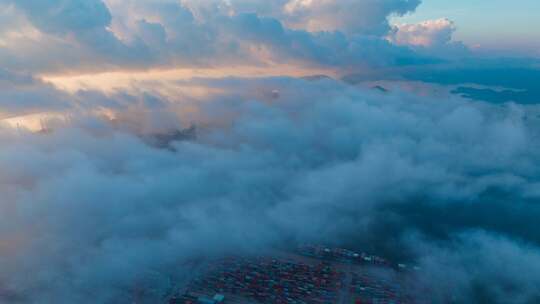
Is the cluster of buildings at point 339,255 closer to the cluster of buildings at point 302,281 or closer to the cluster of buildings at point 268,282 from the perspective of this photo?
the cluster of buildings at point 302,281

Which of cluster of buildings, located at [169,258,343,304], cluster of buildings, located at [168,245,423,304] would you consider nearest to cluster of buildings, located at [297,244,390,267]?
cluster of buildings, located at [168,245,423,304]

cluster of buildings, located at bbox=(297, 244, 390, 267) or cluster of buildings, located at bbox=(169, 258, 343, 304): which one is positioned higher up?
cluster of buildings, located at bbox=(297, 244, 390, 267)

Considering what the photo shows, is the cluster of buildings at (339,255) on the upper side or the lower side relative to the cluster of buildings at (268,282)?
upper

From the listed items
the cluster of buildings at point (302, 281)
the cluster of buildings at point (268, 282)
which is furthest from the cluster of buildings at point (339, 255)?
the cluster of buildings at point (268, 282)

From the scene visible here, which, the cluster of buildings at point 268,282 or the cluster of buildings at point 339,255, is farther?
the cluster of buildings at point 339,255

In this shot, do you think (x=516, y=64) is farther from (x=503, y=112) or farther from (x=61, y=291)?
(x=61, y=291)

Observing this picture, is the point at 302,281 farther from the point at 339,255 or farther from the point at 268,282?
the point at 339,255

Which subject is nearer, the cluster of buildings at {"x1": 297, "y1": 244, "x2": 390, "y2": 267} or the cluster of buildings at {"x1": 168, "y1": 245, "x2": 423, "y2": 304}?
the cluster of buildings at {"x1": 168, "y1": 245, "x2": 423, "y2": 304}

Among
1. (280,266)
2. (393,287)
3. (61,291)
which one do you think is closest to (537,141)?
(393,287)

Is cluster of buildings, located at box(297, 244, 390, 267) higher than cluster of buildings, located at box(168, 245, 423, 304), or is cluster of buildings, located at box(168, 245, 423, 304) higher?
cluster of buildings, located at box(297, 244, 390, 267)

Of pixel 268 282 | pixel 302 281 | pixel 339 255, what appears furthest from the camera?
pixel 339 255

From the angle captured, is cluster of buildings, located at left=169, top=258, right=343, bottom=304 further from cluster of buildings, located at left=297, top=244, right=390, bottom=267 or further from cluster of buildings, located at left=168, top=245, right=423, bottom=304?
cluster of buildings, located at left=297, top=244, right=390, bottom=267

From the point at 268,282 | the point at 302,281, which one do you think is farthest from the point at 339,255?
the point at 268,282

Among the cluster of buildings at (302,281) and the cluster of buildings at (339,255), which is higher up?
the cluster of buildings at (339,255)
